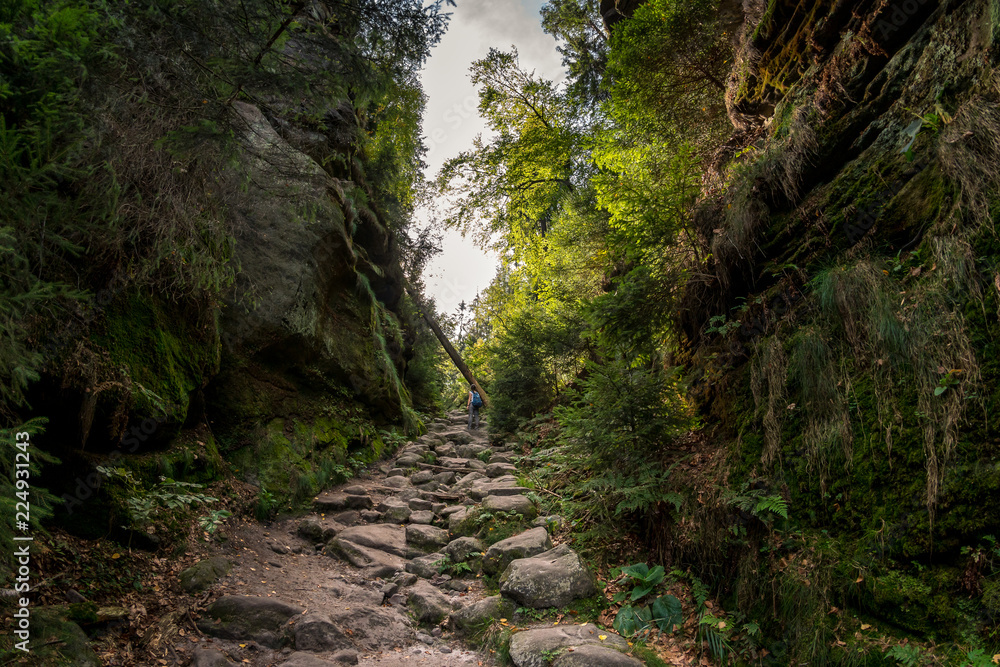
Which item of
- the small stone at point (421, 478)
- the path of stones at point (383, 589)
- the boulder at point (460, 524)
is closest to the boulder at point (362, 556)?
the path of stones at point (383, 589)

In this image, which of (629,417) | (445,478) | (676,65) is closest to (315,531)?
(445,478)

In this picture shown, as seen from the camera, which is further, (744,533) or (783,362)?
(783,362)

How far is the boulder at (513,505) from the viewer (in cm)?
616

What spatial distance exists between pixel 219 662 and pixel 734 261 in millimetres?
6063

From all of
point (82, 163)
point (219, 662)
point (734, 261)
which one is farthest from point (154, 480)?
point (734, 261)

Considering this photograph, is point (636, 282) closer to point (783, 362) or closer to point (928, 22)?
point (783, 362)

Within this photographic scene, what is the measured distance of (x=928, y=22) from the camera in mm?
3988

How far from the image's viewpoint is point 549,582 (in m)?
4.34

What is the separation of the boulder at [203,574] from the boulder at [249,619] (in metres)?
0.35

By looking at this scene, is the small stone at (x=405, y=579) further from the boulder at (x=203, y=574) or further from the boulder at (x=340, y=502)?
the boulder at (x=340, y=502)

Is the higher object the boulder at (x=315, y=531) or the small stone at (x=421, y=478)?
the small stone at (x=421, y=478)

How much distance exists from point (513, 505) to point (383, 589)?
6.55 ft

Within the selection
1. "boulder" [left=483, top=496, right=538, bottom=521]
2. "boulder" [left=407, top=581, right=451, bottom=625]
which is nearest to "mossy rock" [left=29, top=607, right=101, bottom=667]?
"boulder" [left=407, top=581, right=451, bottom=625]

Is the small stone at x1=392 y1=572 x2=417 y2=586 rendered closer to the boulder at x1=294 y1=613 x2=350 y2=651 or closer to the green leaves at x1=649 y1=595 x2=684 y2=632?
the boulder at x1=294 y1=613 x2=350 y2=651
